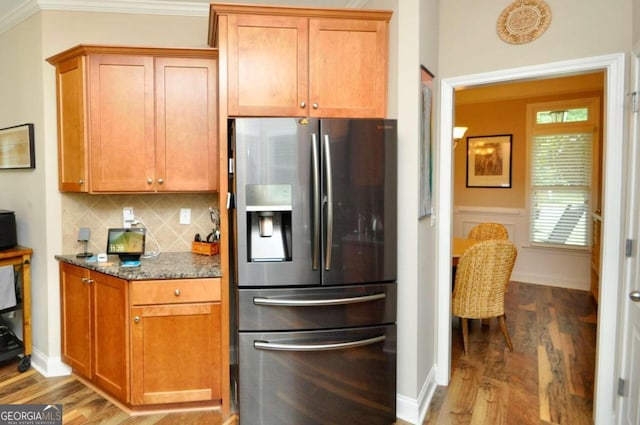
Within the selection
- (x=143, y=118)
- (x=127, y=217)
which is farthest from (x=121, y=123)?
(x=127, y=217)

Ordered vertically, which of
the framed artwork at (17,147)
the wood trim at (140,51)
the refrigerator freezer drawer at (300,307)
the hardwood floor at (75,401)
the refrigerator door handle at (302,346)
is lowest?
the hardwood floor at (75,401)

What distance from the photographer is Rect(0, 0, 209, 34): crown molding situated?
284 centimetres

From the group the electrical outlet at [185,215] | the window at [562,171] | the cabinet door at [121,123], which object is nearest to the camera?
the cabinet door at [121,123]

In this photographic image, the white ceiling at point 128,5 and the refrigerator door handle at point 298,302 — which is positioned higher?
the white ceiling at point 128,5

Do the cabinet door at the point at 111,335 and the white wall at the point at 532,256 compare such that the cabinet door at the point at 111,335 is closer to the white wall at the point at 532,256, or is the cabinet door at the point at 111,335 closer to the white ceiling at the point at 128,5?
the white ceiling at the point at 128,5

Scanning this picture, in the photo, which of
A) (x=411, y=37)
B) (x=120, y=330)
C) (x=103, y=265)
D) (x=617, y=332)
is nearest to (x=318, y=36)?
(x=411, y=37)

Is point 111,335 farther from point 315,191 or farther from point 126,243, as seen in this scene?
point 315,191

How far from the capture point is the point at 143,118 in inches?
104

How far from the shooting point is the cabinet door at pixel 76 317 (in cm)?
267

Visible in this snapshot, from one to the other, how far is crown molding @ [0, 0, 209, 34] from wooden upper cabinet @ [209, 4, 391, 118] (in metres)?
0.80

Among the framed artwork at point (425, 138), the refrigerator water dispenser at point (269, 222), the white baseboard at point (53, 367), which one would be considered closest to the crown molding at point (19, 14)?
the refrigerator water dispenser at point (269, 222)

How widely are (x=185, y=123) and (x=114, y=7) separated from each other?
1097 millimetres

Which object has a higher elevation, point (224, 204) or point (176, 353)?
point (224, 204)

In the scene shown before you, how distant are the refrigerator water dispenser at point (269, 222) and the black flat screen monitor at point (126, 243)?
0.95 meters
